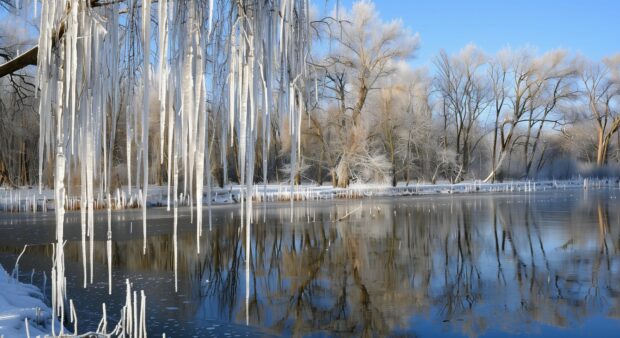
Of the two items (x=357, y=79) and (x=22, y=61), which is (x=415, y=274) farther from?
(x=357, y=79)

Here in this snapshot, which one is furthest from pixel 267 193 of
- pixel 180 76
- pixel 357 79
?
pixel 180 76

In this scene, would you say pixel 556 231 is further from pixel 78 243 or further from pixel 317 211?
pixel 78 243

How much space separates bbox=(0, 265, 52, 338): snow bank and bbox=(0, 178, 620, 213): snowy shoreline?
21.2 feet

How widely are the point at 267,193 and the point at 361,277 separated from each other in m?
16.0

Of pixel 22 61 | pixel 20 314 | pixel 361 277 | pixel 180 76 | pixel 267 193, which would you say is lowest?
pixel 361 277

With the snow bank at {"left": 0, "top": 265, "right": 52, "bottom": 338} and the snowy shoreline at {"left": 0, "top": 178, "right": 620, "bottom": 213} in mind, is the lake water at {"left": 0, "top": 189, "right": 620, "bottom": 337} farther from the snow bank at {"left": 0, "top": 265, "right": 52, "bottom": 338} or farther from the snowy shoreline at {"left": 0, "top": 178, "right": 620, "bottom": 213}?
the snowy shoreline at {"left": 0, "top": 178, "right": 620, "bottom": 213}

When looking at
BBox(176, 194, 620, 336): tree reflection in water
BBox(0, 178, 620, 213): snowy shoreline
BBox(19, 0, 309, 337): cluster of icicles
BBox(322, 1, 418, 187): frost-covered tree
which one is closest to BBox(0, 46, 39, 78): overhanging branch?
BBox(19, 0, 309, 337): cluster of icicles

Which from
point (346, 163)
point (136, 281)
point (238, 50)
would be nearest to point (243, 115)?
point (238, 50)

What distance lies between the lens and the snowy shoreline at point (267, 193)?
18266mm

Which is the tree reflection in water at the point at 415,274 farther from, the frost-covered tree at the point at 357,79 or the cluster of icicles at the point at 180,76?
the frost-covered tree at the point at 357,79

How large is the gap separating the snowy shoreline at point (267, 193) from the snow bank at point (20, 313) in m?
6.47

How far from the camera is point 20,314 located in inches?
156

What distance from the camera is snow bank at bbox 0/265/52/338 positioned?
3.64 metres

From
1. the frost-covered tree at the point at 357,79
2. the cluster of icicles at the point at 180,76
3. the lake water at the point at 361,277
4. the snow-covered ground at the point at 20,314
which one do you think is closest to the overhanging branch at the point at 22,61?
the cluster of icicles at the point at 180,76
